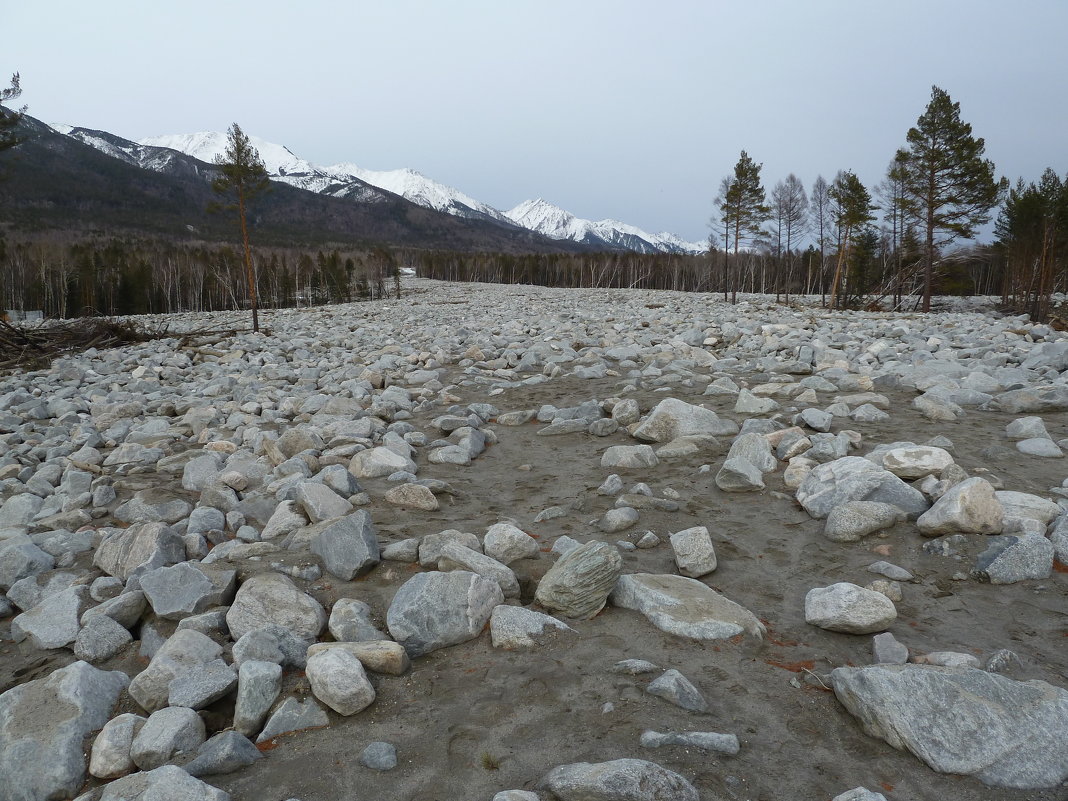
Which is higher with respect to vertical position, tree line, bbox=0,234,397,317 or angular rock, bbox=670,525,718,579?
tree line, bbox=0,234,397,317

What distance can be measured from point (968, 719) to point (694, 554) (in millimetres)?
1350

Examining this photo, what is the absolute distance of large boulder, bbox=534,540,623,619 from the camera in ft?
8.60

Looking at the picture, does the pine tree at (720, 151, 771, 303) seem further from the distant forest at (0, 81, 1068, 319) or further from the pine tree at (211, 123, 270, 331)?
the pine tree at (211, 123, 270, 331)

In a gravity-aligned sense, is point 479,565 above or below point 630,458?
below

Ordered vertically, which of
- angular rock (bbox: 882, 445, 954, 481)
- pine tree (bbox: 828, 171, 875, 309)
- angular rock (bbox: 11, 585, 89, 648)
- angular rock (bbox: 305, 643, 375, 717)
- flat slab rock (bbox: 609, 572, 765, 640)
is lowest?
angular rock (bbox: 11, 585, 89, 648)

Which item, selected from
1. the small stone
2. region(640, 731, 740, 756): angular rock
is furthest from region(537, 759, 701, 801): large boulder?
the small stone

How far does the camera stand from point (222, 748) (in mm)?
1894

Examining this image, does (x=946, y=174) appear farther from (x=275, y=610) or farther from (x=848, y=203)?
(x=275, y=610)

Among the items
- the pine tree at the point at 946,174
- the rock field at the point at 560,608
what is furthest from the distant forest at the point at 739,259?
the rock field at the point at 560,608

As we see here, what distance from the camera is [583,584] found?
104 inches

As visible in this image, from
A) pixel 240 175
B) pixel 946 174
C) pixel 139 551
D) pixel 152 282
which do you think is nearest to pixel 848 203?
pixel 946 174

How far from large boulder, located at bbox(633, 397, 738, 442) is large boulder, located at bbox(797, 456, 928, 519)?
144cm

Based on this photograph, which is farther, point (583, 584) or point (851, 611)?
point (583, 584)

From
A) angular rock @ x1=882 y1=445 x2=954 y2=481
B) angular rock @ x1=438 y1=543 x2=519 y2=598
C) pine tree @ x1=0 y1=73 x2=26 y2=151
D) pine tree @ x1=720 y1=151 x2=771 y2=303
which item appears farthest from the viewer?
pine tree @ x1=720 y1=151 x2=771 y2=303
